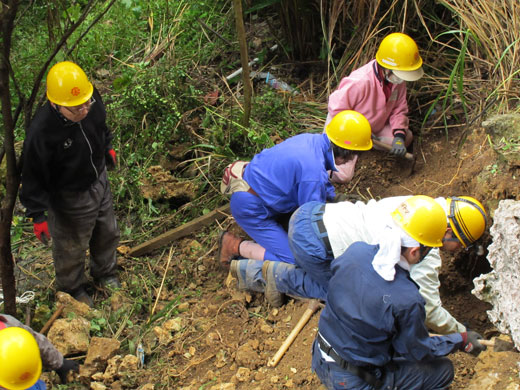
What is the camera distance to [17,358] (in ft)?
9.31

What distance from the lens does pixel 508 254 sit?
3.33 metres

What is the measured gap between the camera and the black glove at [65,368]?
11.8 ft

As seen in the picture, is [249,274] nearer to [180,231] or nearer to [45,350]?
[180,231]

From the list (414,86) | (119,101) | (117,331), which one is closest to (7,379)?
(117,331)

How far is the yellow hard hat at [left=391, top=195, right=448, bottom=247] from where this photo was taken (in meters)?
2.74

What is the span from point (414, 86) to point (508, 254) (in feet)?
8.15

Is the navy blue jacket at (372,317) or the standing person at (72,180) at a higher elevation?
the standing person at (72,180)

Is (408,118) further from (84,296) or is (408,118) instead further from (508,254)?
(84,296)

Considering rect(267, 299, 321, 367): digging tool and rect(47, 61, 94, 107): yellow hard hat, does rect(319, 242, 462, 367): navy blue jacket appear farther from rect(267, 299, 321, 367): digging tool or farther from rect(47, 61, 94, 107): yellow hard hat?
rect(47, 61, 94, 107): yellow hard hat

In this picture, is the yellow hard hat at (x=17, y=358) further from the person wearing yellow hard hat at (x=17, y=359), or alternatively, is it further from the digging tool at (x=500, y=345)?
the digging tool at (x=500, y=345)

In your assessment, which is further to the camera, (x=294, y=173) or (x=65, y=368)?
(x=294, y=173)

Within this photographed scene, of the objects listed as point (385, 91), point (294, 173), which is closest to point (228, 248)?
point (294, 173)

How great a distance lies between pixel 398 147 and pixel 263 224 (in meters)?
1.48

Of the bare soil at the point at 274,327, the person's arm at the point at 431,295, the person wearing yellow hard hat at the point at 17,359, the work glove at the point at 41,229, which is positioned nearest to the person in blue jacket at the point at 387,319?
the person's arm at the point at 431,295
